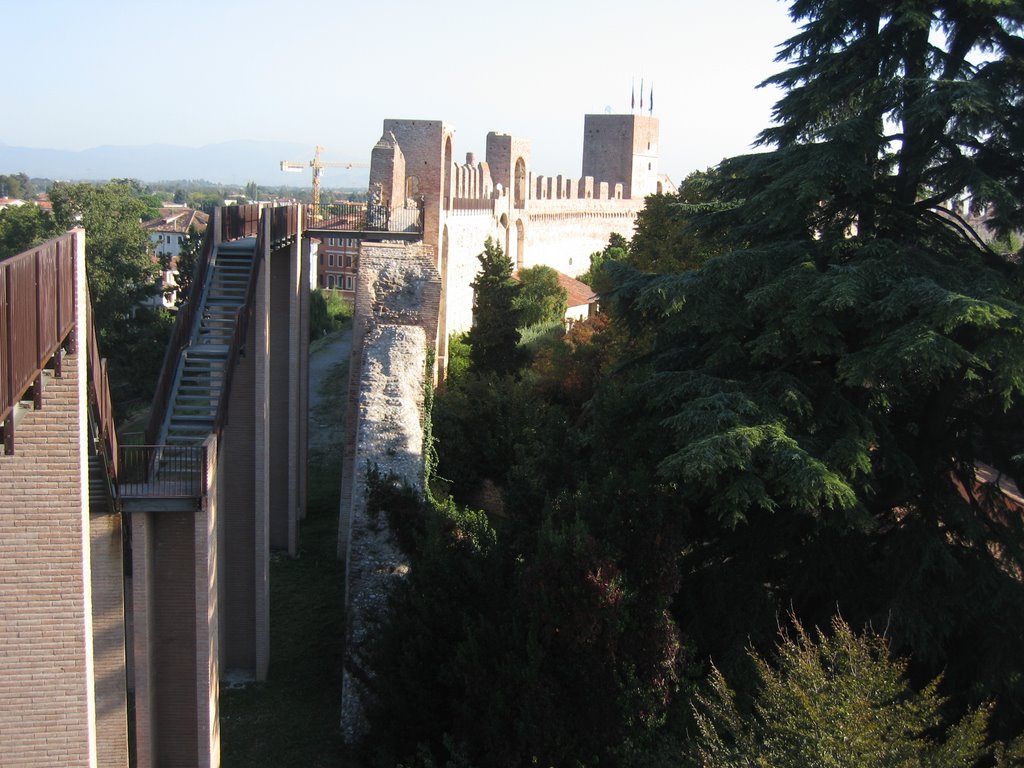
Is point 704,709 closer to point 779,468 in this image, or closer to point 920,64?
point 779,468

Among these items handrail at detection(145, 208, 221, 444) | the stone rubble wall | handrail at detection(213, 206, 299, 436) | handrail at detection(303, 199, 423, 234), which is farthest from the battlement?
handrail at detection(145, 208, 221, 444)

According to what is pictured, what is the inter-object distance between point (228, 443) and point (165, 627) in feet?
9.87

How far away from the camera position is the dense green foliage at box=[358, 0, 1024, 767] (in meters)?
7.79

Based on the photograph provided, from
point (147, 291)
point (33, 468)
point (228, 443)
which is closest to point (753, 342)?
point (33, 468)

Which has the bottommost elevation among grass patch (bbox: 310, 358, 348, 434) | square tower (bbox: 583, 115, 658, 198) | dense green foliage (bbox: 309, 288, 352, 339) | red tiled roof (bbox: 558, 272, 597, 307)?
grass patch (bbox: 310, 358, 348, 434)

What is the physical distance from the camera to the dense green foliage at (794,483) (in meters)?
7.79

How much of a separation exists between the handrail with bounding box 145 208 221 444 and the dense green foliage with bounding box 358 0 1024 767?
107 inches

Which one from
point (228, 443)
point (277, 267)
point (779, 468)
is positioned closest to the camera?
point (779, 468)

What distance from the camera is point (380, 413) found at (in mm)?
13211

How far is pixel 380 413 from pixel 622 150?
32.5 m

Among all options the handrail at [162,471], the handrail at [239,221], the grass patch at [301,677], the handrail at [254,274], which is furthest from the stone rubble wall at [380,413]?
the handrail at [162,471]

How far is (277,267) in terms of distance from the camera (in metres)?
15.4

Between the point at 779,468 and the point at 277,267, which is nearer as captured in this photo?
the point at 779,468

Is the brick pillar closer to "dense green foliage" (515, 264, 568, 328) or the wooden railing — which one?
the wooden railing
